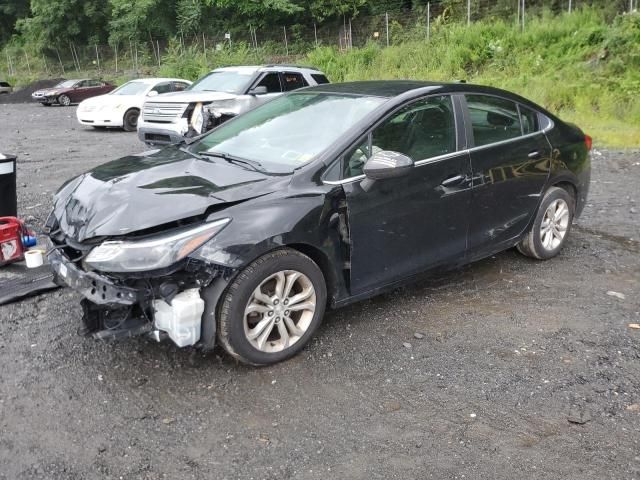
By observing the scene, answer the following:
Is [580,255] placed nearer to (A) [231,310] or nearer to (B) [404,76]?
(A) [231,310]

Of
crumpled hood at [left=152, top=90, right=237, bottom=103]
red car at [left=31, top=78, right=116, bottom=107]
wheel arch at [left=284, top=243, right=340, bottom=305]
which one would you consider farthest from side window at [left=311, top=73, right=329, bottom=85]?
red car at [left=31, top=78, right=116, bottom=107]

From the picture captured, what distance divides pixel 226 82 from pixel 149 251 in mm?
9229

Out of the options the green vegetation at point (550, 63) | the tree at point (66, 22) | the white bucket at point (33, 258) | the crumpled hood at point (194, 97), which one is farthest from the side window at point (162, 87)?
the tree at point (66, 22)

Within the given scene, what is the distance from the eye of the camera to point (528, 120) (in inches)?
202

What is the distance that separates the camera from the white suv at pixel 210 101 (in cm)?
1065

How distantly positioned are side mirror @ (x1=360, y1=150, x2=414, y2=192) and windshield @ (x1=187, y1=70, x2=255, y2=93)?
26.5ft

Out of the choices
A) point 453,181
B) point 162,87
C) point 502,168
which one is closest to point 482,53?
point 162,87

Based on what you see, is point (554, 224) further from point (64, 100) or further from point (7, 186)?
point (64, 100)

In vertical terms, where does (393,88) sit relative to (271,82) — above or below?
above

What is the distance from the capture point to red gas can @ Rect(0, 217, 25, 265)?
17.0 ft

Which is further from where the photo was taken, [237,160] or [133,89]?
[133,89]

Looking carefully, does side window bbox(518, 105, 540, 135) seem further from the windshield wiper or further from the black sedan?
the windshield wiper

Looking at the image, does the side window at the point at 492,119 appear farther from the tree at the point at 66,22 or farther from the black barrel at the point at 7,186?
the tree at the point at 66,22

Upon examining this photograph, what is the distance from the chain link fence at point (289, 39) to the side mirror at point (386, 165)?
57.2 ft
